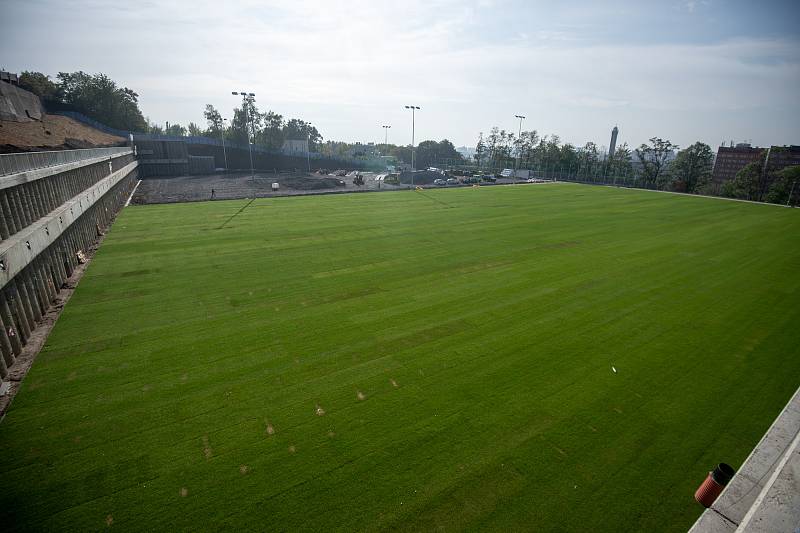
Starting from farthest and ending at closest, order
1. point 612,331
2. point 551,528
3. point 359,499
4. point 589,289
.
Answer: point 589,289 < point 612,331 < point 359,499 < point 551,528

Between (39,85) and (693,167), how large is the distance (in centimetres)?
11730

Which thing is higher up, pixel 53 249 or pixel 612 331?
pixel 53 249

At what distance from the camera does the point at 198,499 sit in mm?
6230

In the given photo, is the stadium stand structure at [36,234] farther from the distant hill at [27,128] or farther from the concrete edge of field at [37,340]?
the distant hill at [27,128]

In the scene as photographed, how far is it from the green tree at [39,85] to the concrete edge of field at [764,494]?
275 ft

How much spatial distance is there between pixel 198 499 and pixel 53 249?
1423 centimetres

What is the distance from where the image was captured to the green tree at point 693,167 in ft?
240

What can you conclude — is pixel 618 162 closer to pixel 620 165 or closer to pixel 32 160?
pixel 620 165

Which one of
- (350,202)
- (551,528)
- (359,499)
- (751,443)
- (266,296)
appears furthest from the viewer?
(350,202)

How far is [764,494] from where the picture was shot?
5762mm

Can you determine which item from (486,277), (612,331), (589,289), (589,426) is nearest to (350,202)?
(486,277)

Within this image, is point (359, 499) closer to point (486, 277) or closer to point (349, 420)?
point (349, 420)

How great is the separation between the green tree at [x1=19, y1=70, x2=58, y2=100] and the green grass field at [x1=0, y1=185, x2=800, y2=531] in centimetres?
6418

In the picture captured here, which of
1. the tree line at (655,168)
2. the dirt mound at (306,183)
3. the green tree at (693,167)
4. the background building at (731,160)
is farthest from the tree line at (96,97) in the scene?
the background building at (731,160)
